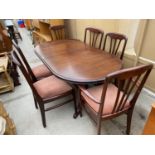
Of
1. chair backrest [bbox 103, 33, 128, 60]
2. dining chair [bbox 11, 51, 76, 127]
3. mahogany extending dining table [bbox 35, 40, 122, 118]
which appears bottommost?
dining chair [bbox 11, 51, 76, 127]

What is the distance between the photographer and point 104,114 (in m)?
1.25

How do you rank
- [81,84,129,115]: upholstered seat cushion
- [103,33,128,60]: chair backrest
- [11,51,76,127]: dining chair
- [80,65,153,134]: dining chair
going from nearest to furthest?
[80,65,153,134]: dining chair < [81,84,129,115]: upholstered seat cushion < [11,51,76,127]: dining chair < [103,33,128,60]: chair backrest

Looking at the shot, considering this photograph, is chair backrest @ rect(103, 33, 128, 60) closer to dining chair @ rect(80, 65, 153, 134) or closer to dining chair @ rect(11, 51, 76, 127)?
dining chair @ rect(80, 65, 153, 134)

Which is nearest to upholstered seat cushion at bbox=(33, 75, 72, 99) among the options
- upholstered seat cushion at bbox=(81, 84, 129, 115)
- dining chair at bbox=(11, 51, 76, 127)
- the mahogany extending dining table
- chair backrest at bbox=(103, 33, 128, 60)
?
dining chair at bbox=(11, 51, 76, 127)

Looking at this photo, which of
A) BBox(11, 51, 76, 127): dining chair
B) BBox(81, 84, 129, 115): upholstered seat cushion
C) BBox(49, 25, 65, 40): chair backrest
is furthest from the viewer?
BBox(49, 25, 65, 40): chair backrest

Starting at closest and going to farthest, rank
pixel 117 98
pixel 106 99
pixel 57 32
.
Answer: pixel 117 98, pixel 106 99, pixel 57 32

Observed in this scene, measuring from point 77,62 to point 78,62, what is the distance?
0.01 m

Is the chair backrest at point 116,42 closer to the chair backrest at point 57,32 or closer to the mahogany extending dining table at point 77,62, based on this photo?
the mahogany extending dining table at point 77,62

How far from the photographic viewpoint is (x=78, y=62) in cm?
166

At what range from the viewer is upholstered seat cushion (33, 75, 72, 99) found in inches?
61.5

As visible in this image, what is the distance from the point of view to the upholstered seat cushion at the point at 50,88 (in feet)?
5.13

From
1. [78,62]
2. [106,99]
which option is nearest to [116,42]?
[78,62]

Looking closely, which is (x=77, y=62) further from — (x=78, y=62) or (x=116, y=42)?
(x=116, y=42)
